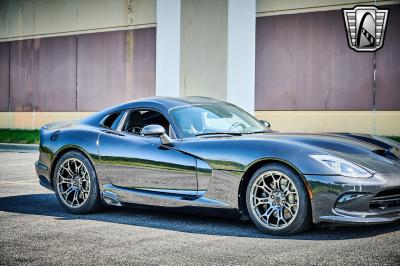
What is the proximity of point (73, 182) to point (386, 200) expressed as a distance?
3543mm

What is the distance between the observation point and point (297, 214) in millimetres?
5680

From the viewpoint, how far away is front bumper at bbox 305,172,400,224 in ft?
18.0

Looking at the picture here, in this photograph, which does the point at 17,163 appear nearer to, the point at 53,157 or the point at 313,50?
the point at 53,157

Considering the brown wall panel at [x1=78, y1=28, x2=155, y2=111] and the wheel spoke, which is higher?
the brown wall panel at [x1=78, y1=28, x2=155, y2=111]

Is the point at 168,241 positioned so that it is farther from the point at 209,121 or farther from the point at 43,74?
the point at 43,74

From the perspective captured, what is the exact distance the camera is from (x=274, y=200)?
5848 millimetres

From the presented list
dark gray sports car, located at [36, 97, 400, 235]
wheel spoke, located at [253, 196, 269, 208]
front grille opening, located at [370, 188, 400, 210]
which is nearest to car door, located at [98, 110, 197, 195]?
dark gray sports car, located at [36, 97, 400, 235]

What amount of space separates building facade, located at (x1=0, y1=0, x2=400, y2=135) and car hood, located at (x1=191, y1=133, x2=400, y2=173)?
11.4 meters

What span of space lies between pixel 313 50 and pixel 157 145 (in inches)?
506

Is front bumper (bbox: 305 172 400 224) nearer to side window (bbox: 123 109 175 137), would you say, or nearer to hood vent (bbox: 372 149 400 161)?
hood vent (bbox: 372 149 400 161)

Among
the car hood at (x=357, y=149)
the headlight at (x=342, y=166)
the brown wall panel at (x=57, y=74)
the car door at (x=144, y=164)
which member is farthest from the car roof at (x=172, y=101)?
the brown wall panel at (x=57, y=74)

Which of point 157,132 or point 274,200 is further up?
point 157,132

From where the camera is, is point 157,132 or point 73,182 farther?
point 73,182

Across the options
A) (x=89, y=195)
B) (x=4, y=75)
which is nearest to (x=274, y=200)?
(x=89, y=195)
